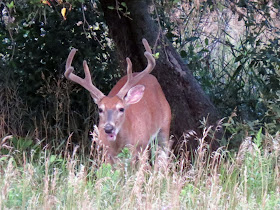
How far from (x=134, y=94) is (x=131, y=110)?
343 mm

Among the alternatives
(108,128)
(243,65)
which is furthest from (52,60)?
(243,65)

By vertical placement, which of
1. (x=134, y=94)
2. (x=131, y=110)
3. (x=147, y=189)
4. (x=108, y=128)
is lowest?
(x=147, y=189)

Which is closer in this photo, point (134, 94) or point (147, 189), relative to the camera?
point (147, 189)

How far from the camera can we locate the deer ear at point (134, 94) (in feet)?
22.8

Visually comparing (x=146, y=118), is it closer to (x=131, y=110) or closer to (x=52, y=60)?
(x=131, y=110)

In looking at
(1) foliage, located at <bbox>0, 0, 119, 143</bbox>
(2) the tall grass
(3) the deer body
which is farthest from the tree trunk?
(2) the tall grass

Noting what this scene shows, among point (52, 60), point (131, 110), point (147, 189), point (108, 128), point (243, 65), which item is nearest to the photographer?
point (147, 189)

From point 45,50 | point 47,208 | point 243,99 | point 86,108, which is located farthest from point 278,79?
point 47,208

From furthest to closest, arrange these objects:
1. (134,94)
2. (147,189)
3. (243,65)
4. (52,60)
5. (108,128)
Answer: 1. (52,60)
2. (243,65)
3. (134,94)
4. (108,128)
5. (147,189)

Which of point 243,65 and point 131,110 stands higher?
point 243,65

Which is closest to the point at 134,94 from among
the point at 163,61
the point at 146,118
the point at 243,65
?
the point at 146,118

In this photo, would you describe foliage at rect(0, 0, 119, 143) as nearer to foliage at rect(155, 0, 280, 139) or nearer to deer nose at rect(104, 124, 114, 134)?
foliage at rect(155, 0, 280, 139)

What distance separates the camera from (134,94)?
275 inches

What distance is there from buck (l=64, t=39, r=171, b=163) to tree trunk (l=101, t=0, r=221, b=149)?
0.16m
